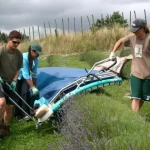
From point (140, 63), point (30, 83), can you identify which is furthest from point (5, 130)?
Answer: point (140, 63)

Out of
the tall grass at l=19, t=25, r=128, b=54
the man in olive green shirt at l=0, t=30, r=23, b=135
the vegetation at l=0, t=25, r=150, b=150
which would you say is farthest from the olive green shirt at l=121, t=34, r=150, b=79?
the tall grass at l=19, t=25, r=128, b=54

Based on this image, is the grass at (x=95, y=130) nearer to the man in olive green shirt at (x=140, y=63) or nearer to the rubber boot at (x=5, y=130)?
the rubber boot at (x=5, y=130)

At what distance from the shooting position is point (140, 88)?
5.91 m

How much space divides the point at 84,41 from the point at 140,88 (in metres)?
17.8

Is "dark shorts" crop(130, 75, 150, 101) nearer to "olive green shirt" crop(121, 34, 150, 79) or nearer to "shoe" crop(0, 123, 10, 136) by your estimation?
"olive green shirt" crop(121, 34, 150, 79)

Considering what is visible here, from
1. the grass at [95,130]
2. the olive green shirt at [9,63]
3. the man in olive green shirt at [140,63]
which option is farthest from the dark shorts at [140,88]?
the olive green shirt at [9,63]

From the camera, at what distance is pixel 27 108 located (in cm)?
694

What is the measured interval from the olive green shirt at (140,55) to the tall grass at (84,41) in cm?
1617

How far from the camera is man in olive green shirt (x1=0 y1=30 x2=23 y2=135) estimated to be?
5676 mm

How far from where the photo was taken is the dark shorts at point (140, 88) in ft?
19.3

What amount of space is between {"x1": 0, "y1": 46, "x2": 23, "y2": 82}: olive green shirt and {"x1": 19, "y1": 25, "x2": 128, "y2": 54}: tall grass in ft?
53.3

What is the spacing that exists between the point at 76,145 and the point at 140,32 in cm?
255

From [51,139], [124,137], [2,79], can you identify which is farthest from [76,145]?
[2,79]

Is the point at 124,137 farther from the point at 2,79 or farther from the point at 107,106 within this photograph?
the point at 2,79
